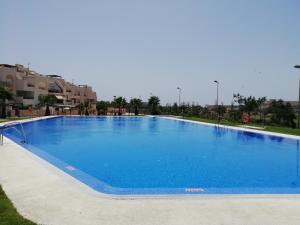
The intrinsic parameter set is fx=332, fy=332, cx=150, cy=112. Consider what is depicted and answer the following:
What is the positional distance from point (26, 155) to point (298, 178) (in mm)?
9053

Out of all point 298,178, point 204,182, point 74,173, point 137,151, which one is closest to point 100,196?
point 74,173

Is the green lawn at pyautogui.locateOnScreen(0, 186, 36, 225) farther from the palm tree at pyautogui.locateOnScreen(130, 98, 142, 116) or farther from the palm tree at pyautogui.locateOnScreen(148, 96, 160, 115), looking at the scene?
the palm tree at pyautogui.locateOnScreen(148, 96, 160, 115)

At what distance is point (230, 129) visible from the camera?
26.4 m

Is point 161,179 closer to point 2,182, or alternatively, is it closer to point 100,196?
point 100,196

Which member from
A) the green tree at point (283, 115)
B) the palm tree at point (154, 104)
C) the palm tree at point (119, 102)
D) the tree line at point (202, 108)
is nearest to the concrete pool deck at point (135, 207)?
the tree line at point (202, 108)

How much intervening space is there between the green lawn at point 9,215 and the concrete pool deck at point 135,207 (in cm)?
15

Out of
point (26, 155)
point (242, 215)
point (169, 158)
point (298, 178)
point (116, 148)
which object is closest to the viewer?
point (242, 215)

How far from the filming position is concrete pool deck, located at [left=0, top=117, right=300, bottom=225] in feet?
17.8

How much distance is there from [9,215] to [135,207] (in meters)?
2.12

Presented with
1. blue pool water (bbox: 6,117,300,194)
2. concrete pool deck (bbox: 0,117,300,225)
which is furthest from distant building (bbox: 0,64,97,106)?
concrete pool deck (bbox: 0,117,300,225)

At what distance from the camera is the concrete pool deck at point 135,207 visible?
214 inches

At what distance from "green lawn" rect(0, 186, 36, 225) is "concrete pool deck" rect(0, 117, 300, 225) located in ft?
0.50

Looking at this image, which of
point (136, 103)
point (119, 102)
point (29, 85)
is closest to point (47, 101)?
point (29, 85)

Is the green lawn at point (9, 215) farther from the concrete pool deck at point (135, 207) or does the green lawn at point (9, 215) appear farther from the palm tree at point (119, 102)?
the palm tree at point (119, 102)
